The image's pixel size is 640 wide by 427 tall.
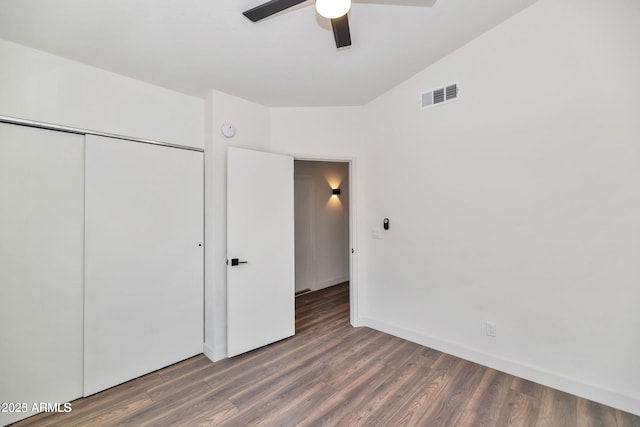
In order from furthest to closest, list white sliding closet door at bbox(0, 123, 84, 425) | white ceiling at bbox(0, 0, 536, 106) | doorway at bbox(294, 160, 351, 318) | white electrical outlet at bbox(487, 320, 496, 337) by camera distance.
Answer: doorway at bbox(294, 160, 351, 318), white electrical outlet at bbox(487, 320, 496, 337), white sliding closet door at bbox(0, 123, 84, 425), white ceiling at bbox(0, 0, 536, 106)

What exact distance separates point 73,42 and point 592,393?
442cm

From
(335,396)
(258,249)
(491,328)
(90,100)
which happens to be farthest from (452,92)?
(90,100)

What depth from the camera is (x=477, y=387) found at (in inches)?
83.0

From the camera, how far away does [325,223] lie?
499cm

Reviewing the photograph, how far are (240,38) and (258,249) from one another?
1853 millimetres

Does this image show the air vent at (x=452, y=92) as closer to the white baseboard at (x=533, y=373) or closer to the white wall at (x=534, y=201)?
the white wall at (x=534, y=201)

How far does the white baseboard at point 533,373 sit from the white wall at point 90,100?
3045 mm

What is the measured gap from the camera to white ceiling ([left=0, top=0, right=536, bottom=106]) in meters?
1.66

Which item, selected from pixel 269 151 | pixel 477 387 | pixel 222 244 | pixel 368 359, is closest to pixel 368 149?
pixel 269 151

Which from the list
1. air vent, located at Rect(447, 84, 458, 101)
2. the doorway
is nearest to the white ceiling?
air vent, located at Rect(447, 84, 458, 101)

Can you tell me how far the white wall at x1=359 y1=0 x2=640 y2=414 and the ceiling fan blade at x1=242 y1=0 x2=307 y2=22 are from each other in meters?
1.86

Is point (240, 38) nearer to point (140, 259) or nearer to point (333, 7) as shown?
point (333, 7)

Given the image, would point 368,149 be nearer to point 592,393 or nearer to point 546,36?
point 546,36

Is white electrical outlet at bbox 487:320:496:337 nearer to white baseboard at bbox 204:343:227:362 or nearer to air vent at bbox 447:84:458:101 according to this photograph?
air vent at bbox 447:84:458:101
